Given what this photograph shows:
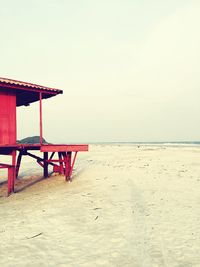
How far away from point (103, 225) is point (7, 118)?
22.8 ft

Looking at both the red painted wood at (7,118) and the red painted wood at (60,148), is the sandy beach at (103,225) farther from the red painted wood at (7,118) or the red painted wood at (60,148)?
the red painted wood at (7,118)

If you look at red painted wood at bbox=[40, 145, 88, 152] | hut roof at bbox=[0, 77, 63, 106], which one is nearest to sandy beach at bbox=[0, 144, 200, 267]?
red painted wood at bbox=[40, 145, 88, 152]

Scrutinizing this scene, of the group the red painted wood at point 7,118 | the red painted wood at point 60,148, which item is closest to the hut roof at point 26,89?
the red painted wood at point 7,118

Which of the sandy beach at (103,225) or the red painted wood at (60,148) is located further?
the red painted wood at (60,148)

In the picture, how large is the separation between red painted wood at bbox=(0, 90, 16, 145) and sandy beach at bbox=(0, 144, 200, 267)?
2.42 metres

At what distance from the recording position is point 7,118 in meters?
12.0

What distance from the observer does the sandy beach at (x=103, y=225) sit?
530 centimetres

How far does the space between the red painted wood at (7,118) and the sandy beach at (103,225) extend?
2.42 meters

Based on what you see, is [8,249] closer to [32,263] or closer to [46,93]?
[32,263]

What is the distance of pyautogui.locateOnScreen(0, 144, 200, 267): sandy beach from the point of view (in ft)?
17.4

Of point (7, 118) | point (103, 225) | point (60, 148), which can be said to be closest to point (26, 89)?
point (7, 118)

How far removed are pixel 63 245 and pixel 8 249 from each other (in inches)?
44.2

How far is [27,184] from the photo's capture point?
46.4 feet

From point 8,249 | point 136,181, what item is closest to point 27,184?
point 136,181
